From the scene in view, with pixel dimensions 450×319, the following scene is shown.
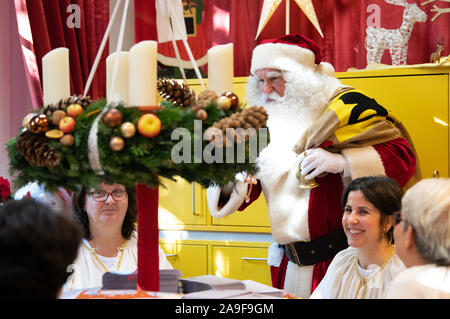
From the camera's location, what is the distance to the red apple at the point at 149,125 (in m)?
1.02

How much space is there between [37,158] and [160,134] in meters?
0.24

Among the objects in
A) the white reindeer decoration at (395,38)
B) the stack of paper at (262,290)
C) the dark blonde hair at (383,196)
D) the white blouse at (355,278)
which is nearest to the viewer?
the stack of paper at (262,290)

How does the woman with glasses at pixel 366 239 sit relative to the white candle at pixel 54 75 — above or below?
below

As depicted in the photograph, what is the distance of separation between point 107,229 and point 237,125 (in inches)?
53.5

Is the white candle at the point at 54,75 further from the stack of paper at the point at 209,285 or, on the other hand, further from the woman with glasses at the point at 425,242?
the woman with glasses at the point at 425,242

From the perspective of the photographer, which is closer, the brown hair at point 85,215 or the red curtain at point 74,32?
the brown hair at point 85,215

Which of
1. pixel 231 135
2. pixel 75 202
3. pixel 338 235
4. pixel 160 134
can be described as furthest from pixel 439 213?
pixel 75 202

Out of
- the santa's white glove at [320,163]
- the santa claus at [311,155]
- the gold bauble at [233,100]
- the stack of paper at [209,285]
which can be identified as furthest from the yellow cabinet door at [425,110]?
the gold bauble at [233,100]

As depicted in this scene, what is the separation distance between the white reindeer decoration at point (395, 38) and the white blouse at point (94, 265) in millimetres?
2326

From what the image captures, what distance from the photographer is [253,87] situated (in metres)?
2.95

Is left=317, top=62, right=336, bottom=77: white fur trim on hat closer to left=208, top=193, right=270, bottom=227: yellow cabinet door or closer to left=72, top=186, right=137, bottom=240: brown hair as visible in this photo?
left=208, top=193, right=270, bottom=227: yellow cabinet door

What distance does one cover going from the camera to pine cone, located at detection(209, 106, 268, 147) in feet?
3.47

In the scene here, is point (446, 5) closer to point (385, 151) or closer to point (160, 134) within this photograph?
point (385, 151)

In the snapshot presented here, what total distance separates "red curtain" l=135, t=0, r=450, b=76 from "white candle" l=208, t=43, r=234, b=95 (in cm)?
292
